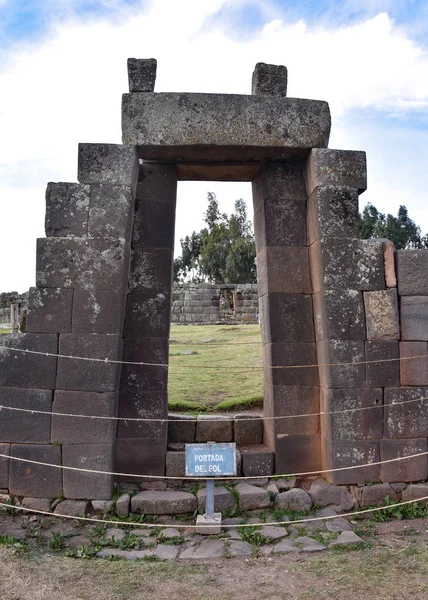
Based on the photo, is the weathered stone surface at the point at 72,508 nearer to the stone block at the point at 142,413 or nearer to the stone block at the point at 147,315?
the stone block at the point at 142,413

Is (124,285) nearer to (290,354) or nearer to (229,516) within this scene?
(290,354)

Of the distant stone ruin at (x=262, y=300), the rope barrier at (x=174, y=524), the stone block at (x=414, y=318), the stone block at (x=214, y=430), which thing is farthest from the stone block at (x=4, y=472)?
the stone block at (x=414, y=318)

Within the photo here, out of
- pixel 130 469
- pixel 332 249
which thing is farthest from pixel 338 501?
pixel 332 249

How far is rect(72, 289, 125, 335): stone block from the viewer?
585 cm

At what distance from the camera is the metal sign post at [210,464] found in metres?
5.16

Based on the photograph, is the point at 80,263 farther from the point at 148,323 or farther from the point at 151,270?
the point at 148,323

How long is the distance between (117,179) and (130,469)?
3.59m

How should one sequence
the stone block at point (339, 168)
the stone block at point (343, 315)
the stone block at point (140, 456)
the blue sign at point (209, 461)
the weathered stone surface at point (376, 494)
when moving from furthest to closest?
1. the stone block at point (339, 168)
2. the stone block at point (140, 456)
3. the stone block at point (343, 315)
4. the weathered stone surface at point (376, 494)
5. the blue sign at point (209, 461)

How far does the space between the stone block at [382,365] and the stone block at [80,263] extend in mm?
3123

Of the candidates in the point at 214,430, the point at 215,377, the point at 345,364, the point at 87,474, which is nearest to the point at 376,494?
the point at 345,364

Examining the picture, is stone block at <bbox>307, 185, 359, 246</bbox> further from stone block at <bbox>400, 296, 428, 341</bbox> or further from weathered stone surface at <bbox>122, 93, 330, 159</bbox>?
stone block at <bbox>400, 296, 428, 341</bbox>

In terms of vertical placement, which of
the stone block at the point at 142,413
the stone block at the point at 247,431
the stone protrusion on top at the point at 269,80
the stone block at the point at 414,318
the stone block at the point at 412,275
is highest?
the stone protrusion on top at the point at 269,80

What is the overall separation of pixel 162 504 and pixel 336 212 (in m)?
4.06

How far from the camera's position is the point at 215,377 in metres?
9.78
